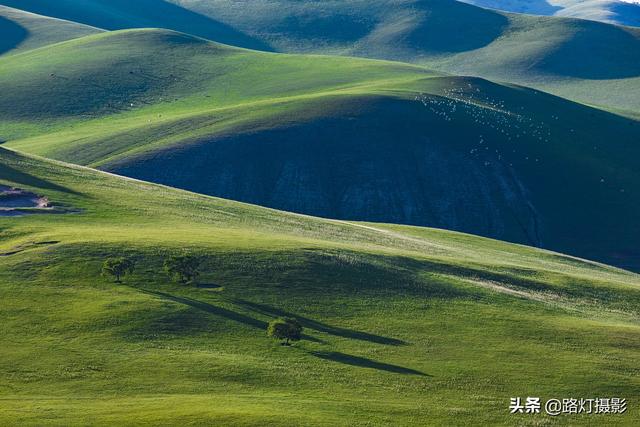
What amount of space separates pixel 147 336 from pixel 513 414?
2255 cm

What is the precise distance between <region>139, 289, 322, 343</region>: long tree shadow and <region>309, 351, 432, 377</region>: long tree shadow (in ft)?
8.18

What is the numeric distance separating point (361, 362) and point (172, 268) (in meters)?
17.2

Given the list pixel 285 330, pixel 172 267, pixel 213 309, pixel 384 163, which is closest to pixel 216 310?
pixel 213 309

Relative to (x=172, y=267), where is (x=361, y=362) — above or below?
below

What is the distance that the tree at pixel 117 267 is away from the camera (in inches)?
2746

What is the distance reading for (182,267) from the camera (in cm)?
7125

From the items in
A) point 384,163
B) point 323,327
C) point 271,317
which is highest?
point 384,163

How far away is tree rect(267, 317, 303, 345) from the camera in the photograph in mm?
62719

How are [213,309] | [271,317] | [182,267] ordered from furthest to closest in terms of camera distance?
[182,267]
[271,317]
[213,309]

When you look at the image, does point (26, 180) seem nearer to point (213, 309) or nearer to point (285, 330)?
point (213, 309)

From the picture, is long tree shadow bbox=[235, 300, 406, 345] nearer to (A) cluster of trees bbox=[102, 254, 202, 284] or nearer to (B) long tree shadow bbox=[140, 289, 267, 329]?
(B) long tree shadow bbox=[140, 289, 267, 329]

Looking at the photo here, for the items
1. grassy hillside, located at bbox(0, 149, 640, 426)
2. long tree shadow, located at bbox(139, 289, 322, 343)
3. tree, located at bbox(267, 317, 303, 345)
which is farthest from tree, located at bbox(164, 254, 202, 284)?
tree, located at bbox(267, 317, 303, 345)

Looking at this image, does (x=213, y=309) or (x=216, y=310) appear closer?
(x=216, y=310)

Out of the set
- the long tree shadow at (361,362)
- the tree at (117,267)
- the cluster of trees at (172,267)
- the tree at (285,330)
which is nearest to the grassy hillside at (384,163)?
the cluster of trees at (172,267)
